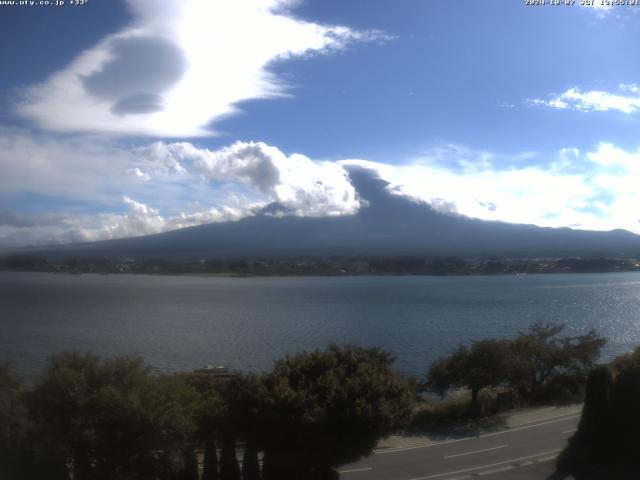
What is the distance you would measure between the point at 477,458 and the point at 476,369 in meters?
4.25

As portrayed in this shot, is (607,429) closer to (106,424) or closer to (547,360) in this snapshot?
(106,424)

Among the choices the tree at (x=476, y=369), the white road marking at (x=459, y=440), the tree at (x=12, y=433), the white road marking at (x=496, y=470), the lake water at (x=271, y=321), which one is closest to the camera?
the tree at (x=12, y=433)

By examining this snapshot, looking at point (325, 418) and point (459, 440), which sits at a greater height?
point (325, 418)

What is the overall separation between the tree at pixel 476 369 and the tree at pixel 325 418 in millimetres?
5718

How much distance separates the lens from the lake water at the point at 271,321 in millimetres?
22634

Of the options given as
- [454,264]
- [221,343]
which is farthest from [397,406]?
[454,264]

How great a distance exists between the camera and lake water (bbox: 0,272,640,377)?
74.3 feet

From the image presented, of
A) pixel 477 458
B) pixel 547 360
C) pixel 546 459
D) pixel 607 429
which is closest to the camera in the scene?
pixel 607 429

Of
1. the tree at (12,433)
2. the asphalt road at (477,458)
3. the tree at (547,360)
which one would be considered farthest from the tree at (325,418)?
the tree at (547,360)

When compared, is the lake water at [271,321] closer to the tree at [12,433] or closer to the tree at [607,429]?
the tree at [12,433]

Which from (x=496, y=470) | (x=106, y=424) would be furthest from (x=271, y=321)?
(x=106, y=424)

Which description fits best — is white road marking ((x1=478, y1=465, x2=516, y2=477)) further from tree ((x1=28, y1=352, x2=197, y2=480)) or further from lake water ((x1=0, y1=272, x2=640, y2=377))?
lake water ((x1=0, y1=272, x2=640, y2=377))

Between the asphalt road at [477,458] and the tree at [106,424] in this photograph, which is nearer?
the tree at [106,424]

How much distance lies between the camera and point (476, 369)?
1366cm
